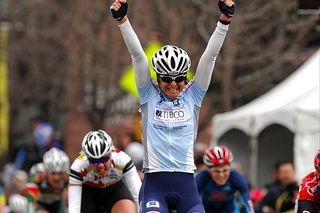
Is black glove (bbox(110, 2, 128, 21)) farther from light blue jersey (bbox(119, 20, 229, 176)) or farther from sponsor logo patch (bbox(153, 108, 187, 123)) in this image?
sponsor logo patch (bbox(153, 108, 187, 123))

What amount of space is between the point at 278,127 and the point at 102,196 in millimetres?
9228

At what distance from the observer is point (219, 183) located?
47.5 feet

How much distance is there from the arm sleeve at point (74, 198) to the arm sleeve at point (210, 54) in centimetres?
215

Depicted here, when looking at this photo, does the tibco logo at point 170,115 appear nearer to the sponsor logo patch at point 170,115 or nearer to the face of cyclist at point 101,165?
the sponsor logo patch at point 170,115

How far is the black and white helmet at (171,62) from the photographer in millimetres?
10766

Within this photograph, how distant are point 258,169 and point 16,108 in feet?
72.6

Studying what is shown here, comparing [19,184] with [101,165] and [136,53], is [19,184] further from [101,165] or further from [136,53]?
[136,53]

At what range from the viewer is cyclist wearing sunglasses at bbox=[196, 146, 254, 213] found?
569 inches

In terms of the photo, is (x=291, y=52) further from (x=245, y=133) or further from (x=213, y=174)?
(x=213, y=174)

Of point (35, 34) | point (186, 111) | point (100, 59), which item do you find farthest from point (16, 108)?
point (186, 111)

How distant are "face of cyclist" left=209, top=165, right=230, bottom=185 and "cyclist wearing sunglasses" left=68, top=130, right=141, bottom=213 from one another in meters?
1.82

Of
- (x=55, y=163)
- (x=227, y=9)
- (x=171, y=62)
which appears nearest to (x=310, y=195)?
(x=171, y=62)

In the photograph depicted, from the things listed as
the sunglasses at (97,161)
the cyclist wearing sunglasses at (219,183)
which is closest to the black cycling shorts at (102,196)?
the sunglasses at (97,161)

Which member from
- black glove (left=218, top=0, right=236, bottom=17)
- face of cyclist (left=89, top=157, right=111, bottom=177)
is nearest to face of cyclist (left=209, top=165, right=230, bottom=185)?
face of cyclist (left=89, top=157, right=111, bottom=177)
